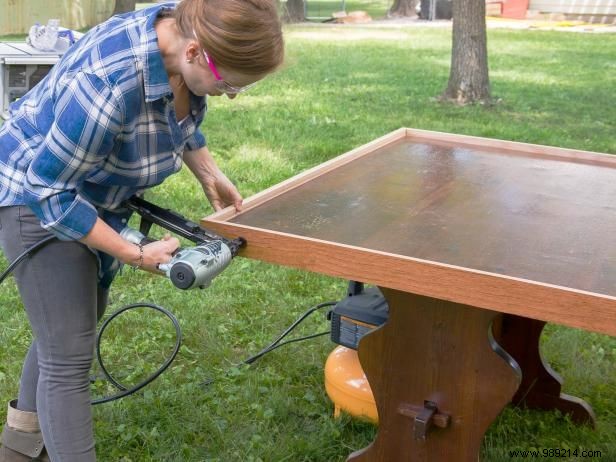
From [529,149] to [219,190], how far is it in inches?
48.8

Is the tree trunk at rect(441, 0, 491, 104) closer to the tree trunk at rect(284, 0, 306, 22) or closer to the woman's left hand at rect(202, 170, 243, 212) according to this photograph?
the woman's left hand at rect(202, 170, 243, 212)

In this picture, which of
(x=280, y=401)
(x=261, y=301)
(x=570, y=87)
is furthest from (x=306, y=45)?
(x=280, y=401)

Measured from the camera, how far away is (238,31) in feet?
5.78

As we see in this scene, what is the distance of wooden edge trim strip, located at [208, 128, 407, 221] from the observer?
2179mm

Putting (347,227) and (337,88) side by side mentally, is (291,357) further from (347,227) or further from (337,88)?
(337,88)

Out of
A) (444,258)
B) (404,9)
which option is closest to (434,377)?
(444,258)

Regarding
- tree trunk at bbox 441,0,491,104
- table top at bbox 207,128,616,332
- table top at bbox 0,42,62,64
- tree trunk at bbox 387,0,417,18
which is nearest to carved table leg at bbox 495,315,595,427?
table top at bbox 207,128,616,332

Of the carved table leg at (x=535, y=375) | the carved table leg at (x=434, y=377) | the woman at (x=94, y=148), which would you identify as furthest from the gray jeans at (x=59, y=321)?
the carved table leg at (x=535, y=375)

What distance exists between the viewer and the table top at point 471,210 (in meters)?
1.90

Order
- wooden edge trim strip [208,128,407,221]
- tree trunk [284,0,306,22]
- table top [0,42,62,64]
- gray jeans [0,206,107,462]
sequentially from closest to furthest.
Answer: gray jeans [0,206,107,462]
wooden edge trim strip [208,128,407,221]
table top [0,42,62,64]
tree trunk [284,0,306,22]

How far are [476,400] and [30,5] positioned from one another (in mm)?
12698

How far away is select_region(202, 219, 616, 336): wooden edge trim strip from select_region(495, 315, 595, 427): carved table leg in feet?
3.69

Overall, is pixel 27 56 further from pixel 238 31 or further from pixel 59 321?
pixel 238 31

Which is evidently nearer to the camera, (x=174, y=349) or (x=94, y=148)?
(x=94, y=148)
